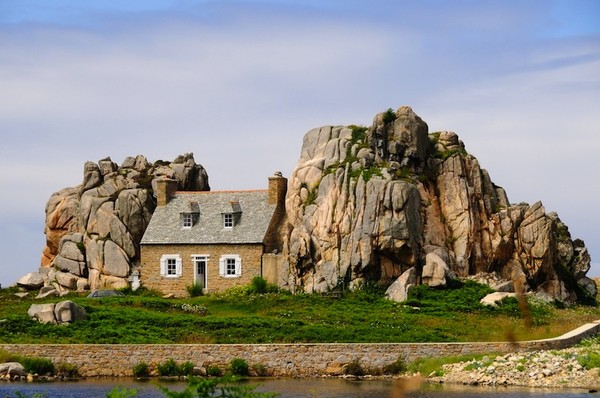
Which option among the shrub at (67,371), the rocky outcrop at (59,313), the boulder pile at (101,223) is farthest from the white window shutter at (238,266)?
the shrub at (67,371)

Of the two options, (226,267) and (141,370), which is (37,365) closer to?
(141,370)

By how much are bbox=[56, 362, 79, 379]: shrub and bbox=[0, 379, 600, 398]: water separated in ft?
4.42

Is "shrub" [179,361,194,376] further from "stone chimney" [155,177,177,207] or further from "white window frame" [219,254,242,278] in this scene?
"stone chimney" [155,177,177,207]

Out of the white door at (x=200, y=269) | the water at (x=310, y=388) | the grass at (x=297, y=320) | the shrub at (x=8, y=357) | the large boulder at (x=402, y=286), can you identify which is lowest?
the water at (x=310, y=388)

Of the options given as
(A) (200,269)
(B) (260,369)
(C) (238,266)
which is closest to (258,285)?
(C) (238,266)

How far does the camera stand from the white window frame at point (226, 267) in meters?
64.6

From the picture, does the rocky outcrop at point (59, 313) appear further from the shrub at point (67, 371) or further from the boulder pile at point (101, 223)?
the boulder pile at point (101, 223)

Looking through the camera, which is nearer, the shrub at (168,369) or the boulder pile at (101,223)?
the shrub at (168,369)

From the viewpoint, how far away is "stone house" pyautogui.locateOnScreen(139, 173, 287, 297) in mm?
64562

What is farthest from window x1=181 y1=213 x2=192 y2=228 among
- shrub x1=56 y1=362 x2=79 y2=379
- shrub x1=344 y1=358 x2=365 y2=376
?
shrub x1=344 y1=358 x2=365 y2=376

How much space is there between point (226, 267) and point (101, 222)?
8.94 metres

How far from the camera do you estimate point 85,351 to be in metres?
44.0

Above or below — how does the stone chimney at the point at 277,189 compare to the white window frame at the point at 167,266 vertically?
above

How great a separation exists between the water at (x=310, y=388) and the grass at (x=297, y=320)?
13.2 ft
